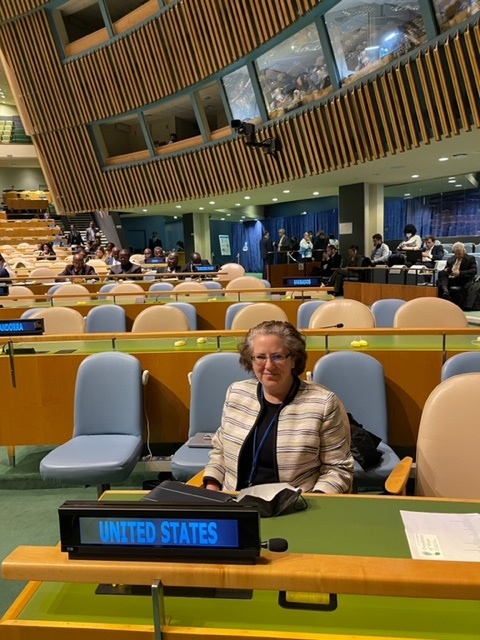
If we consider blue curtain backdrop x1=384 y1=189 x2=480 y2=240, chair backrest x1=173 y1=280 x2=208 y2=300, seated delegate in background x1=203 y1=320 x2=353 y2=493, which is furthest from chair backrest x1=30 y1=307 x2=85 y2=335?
blue curtain backdrop x1=384 y1=189 x2=480 y2=240

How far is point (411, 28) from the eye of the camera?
7238mm

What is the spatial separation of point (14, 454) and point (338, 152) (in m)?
7.68

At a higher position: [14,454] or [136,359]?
[136,359]

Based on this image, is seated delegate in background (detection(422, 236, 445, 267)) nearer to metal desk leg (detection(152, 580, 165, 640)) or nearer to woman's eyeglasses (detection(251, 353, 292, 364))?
woman's eyeglasses (detection(251, 353, 292, 364))

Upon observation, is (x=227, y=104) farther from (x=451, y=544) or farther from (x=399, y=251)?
(x=451, y=544)

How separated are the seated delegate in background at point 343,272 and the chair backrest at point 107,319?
19.4ft

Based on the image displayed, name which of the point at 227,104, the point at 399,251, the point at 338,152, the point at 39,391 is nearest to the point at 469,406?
the point at 39,391

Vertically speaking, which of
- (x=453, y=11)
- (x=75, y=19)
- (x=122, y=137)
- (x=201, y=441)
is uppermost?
(x=75, y=19)

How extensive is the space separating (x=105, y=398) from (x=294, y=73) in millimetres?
8707

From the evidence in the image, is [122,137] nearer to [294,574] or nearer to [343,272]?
[343,272]

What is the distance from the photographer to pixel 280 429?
77.0 inches

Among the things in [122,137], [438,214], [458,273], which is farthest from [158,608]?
[122,137]

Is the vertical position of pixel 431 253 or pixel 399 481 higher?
pixel 431 253

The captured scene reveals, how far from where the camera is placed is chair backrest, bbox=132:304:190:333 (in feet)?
14.9
